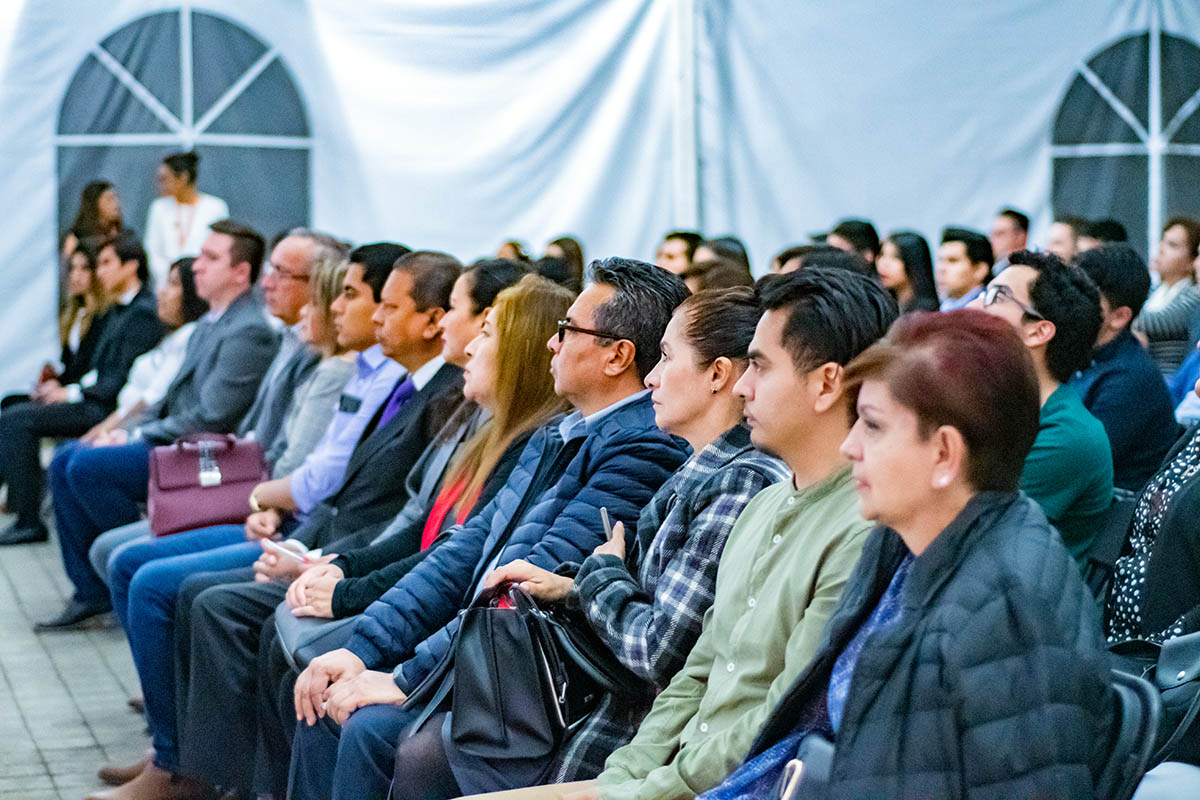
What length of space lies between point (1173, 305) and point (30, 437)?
5.30 meters

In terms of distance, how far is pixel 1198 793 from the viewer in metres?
2.08

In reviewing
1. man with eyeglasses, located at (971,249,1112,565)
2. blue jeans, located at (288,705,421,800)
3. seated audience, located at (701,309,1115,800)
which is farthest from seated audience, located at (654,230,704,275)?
seated audience, located at (701,309,1115,800)

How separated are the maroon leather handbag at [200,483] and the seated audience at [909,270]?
2.87 metres

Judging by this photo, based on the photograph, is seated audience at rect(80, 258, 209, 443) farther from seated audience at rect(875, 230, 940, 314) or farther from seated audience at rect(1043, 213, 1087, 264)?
seated audience at rect(1043, 213, 1087, 264)

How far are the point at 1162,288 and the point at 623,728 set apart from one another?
5166 mm

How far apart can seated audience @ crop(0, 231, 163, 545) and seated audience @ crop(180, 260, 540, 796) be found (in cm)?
335

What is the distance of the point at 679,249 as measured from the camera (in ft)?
22.8

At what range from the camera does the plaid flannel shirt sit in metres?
2.44

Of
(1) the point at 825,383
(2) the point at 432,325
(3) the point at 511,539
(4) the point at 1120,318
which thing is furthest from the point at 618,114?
(1) the point at 825,383

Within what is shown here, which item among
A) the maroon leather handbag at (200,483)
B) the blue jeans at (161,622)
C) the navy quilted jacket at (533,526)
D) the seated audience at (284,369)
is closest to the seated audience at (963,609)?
the navy quilted jacket at (533,526)

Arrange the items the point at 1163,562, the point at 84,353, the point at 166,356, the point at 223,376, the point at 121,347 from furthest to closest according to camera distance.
Result: the point at 84,353 < the point at 121,347 < the point at 166,356 < the point at 223,376 < the point at 1163,562

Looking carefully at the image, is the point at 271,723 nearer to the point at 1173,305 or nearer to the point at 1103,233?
the point at 1173,305

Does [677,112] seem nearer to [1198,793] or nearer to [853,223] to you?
[853,223]

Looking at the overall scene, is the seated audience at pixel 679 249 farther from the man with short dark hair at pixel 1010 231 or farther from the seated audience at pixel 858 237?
the man with short dark hair at pixel 1010 231
